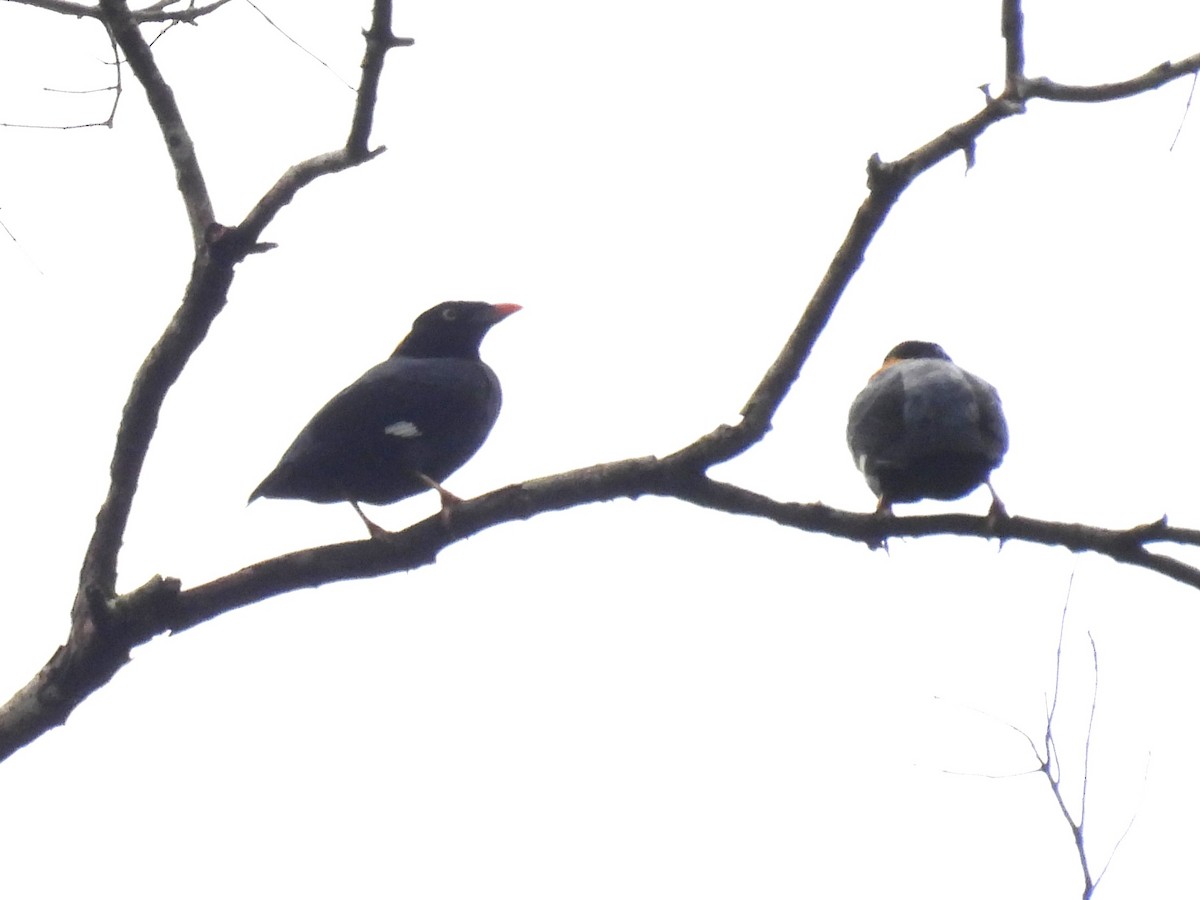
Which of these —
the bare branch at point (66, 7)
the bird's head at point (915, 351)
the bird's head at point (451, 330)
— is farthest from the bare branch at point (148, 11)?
the bird's head at point (915, 351)

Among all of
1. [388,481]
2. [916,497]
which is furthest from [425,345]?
[916,497]

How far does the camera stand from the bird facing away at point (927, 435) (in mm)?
4719

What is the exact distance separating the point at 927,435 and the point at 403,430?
1.85 metres

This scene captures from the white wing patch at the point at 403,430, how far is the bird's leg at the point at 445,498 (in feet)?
0.48

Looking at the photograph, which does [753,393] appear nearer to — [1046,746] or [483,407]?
[1046,746]

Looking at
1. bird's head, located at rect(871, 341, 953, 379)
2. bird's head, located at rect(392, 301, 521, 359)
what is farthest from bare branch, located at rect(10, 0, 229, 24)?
bird's head, located at rect(871, 341, 953, 379)

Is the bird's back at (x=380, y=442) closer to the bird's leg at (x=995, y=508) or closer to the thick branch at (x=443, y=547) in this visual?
the thick branch at (x=443, y=547)

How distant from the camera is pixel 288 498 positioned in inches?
200

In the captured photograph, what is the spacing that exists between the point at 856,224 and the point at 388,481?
2261 millimetres

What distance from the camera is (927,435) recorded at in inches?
186

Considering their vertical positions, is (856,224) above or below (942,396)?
below

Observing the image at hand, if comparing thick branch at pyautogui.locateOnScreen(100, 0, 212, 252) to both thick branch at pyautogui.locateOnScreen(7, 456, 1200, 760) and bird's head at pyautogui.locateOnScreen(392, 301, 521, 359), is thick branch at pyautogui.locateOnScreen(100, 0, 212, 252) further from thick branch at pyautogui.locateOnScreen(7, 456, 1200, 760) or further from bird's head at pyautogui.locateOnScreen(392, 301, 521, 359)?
bird's head at pyautogui.locateOnScreen(392, 301, 521, 359)

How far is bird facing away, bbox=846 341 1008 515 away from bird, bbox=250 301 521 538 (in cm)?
149

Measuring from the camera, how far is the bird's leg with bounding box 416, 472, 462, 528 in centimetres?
354
